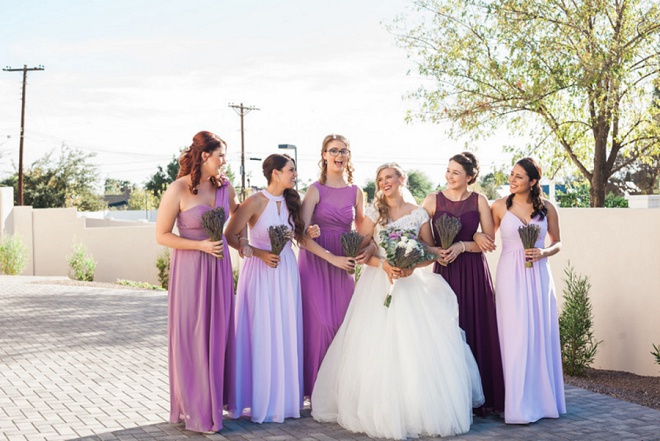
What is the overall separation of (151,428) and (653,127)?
38.4 feet

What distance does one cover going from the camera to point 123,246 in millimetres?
28859

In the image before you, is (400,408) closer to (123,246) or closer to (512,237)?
(512,237)

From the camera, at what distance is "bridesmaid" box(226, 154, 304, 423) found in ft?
22.2

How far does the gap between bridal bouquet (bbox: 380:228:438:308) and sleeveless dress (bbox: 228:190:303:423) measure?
911 millimetres

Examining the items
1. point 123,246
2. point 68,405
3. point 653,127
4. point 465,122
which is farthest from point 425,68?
point 123,246

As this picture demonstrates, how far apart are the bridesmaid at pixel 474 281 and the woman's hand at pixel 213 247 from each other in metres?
1.83

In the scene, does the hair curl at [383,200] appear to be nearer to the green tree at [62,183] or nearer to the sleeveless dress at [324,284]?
the sleeveless dress at [324,284]

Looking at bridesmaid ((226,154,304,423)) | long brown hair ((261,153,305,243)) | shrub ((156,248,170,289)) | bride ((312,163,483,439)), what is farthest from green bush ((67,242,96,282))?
bride ((312,163,483,439))

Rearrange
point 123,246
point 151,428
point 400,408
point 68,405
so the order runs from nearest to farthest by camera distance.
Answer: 1. point 400,408
2. point 151,428
3. point 68,405
4. point 123,246

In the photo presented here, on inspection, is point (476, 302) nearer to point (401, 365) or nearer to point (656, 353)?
point (401, 365)

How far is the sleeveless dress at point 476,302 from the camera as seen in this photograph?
6.87 metres

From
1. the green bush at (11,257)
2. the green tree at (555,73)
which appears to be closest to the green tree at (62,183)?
the green bush at (11,257)

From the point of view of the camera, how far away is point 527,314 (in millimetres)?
6711

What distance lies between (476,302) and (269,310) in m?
1.75
